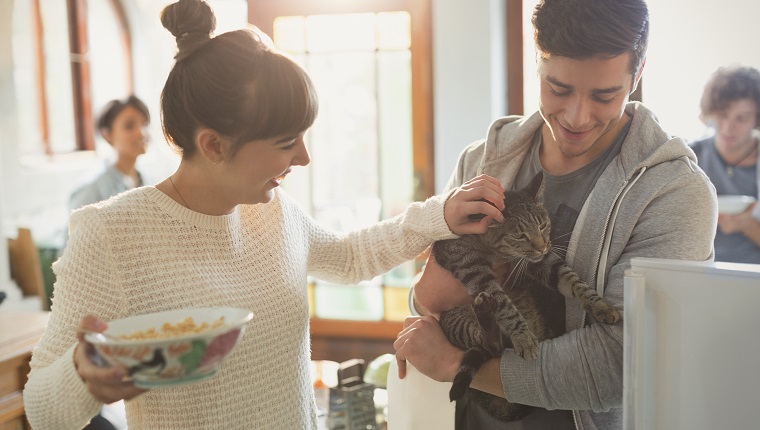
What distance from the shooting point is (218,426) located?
1230 millimetres

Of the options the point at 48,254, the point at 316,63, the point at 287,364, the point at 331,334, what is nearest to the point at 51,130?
the point at 48,254

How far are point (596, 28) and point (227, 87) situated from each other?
0.58 metres

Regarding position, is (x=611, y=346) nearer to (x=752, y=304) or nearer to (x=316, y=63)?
(x=752, y=304)

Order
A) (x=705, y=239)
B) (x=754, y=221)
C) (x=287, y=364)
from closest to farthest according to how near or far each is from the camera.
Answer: (x=705, y=239) → (x=287, y=364) → (x=754, y=221)

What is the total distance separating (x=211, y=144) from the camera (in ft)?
4.01

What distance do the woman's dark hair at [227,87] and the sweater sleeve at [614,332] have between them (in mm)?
547

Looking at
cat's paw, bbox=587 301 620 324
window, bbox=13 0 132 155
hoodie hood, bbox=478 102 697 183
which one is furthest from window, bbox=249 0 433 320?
cat's paw, bbox=587 301 620 324

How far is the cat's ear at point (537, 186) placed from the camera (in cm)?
136

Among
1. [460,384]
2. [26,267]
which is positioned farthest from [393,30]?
[460,384]

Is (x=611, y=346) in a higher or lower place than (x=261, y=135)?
lower

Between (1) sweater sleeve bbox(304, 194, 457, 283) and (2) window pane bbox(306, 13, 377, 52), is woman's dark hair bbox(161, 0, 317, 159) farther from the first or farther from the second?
(2) window pane bbox(306, 13, 377, 52)

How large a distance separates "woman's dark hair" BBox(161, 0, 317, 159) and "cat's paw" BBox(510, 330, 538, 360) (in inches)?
19.3

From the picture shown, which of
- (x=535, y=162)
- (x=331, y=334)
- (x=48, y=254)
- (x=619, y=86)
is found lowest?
(x=331, y=334)

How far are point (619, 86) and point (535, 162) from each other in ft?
0.86
